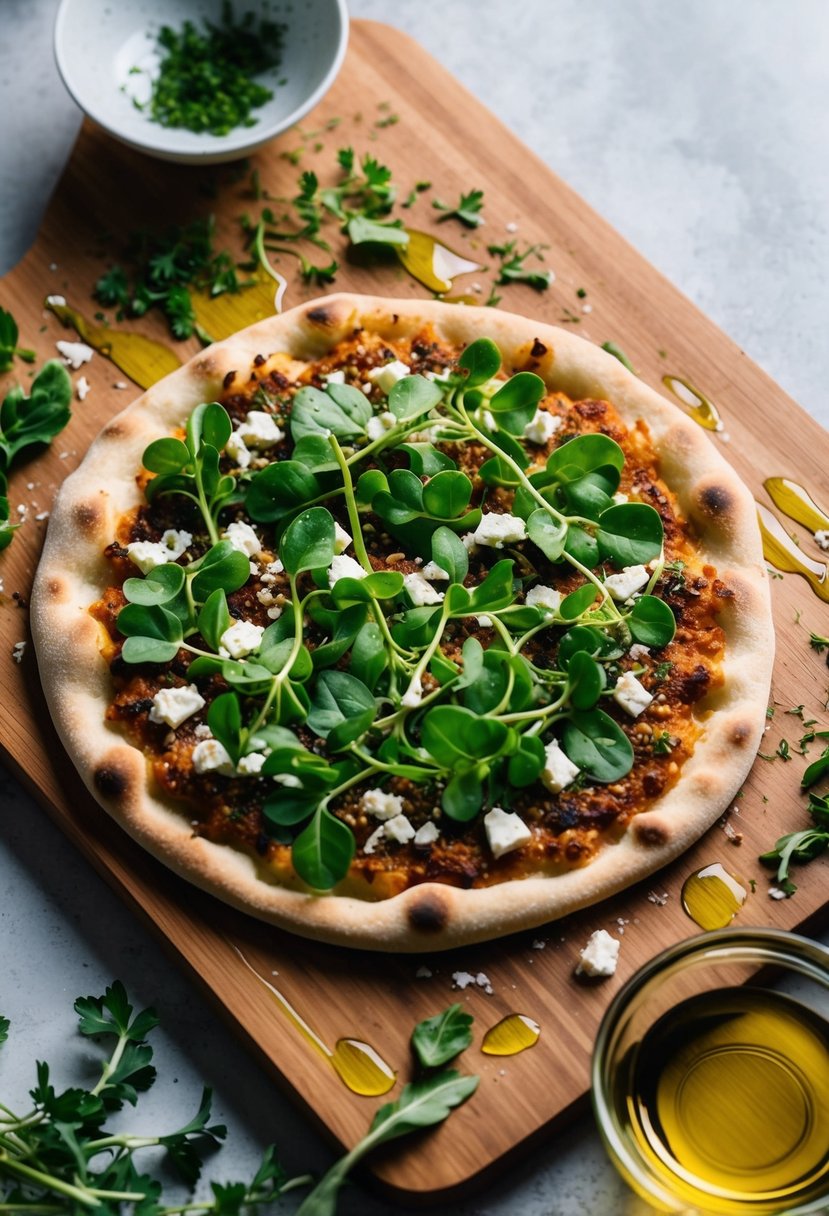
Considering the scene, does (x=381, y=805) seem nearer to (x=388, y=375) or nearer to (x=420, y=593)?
(x=420, y=593)

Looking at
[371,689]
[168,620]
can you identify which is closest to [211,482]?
[168,620]

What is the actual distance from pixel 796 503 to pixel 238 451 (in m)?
1.54

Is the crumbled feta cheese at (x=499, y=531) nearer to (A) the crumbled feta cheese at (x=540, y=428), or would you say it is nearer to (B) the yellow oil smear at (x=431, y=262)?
(A) the crumbled feta cheese at (x=540, y=428)

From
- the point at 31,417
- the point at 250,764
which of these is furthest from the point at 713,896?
the point at 31,417

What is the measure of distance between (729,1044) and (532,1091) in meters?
0.47

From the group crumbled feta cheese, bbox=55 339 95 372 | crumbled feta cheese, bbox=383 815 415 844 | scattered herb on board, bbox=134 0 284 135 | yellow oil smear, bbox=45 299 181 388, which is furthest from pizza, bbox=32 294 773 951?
scattered herb on board, bbox=134 0 284 135

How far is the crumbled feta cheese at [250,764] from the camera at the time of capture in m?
3.35

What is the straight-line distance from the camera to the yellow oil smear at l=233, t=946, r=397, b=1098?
127 inches

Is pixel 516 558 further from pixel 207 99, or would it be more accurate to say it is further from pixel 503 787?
pixel 207 99

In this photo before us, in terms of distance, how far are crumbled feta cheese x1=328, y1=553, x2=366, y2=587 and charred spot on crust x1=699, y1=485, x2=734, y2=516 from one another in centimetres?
94

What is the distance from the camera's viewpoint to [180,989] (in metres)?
3.60

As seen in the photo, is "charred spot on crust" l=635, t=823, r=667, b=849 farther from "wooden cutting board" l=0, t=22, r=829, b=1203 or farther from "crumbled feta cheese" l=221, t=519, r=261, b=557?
"crumbled feta cheese" l=221, t=519, r=261, b=557

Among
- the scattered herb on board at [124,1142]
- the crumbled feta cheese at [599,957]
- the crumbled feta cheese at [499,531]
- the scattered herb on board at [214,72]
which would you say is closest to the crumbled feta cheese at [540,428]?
the crumbled feta cheese at [499,531]

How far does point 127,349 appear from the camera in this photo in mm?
4098
